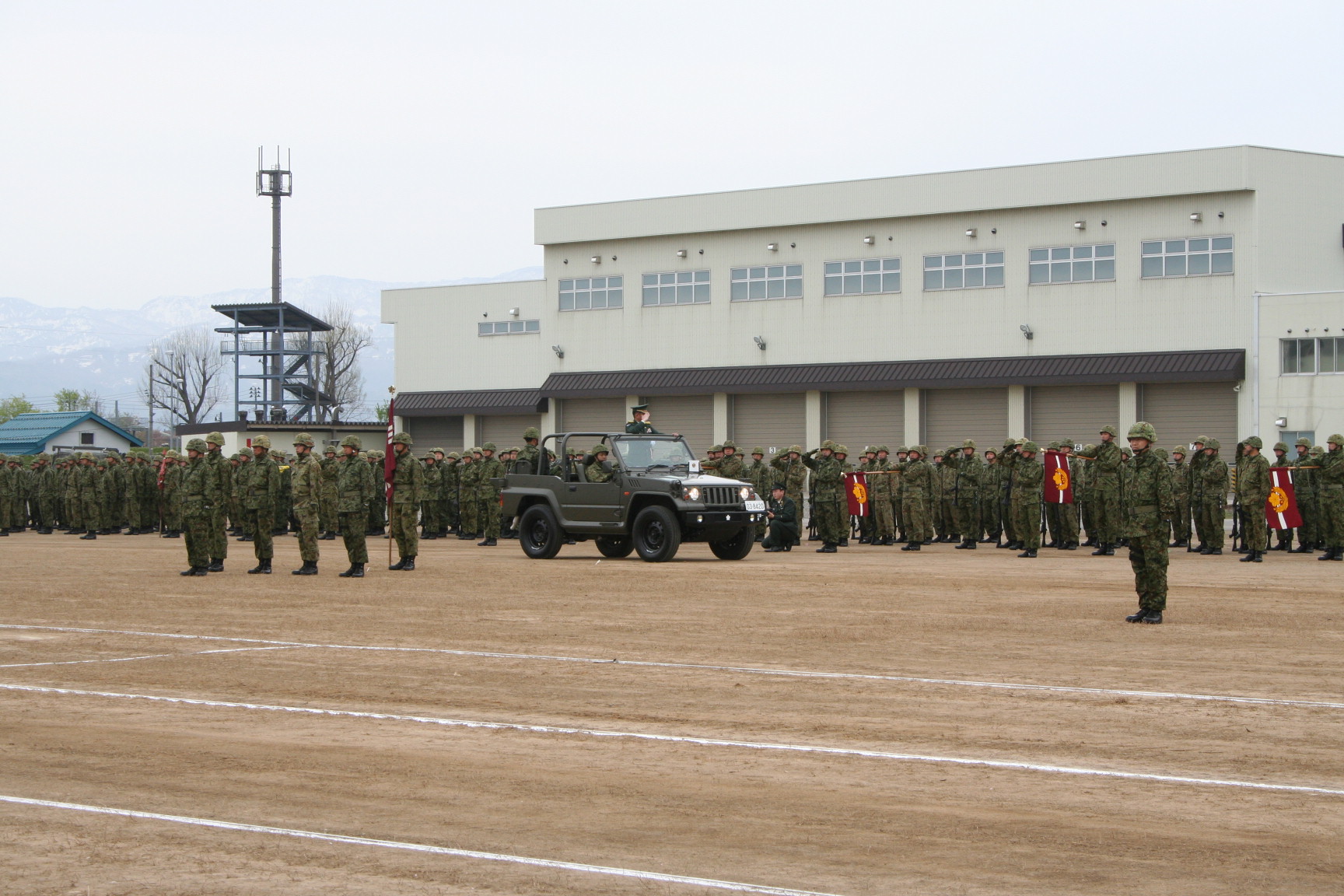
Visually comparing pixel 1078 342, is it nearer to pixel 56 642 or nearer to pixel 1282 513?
pixel 1282 513

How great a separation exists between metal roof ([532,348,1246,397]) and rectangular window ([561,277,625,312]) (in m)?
2.38

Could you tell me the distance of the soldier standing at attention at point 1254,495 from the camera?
80.1ft

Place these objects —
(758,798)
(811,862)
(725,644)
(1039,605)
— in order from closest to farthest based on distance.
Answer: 1. (811,862)
2. (758,798)
3. (725,644)
4. (1039,605)

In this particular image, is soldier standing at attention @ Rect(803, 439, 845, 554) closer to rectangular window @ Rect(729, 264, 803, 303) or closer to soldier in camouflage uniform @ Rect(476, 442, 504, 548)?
soldier in camouflage uniform @ Rect(476, 442, 504, 548)

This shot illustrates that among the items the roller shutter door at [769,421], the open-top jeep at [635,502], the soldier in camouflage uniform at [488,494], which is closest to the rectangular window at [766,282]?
the roller shutter door at [769,421]

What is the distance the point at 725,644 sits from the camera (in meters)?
13.6

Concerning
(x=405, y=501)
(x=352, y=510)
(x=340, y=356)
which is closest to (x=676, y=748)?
(x=352, y=510)

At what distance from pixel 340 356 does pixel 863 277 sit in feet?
244

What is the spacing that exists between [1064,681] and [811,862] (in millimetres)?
5415

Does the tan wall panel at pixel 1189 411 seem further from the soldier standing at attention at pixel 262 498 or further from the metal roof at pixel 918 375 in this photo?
the soldier standing at attention at pixel 262 498

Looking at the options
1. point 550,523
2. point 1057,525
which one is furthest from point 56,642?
point 1057,525

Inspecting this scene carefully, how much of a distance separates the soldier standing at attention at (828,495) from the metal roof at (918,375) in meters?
15.3

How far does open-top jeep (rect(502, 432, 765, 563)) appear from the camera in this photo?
23.9m

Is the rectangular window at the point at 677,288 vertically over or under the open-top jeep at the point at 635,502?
over
